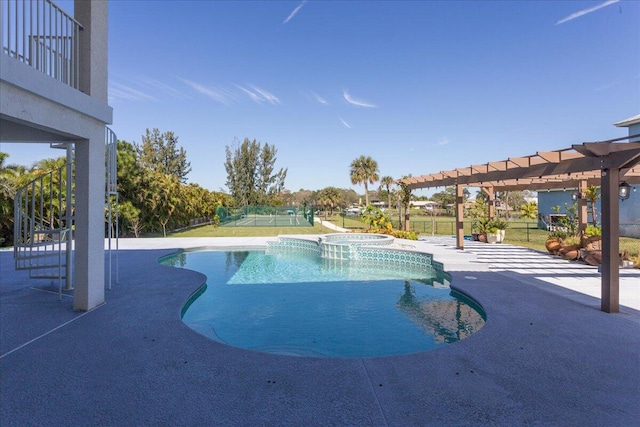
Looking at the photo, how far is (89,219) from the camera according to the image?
15.1ft

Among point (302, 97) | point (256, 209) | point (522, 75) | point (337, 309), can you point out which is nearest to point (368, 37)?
point (522, 75)

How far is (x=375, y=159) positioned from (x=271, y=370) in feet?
101

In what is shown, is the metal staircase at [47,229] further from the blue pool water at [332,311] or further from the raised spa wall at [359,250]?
the raised spa wall at [359,250]

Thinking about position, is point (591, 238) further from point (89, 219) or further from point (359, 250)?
point (89, 219)

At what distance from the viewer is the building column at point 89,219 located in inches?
181

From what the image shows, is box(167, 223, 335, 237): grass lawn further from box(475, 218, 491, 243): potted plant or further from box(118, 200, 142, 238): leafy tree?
box(475, 218, 491, 243): potted plant

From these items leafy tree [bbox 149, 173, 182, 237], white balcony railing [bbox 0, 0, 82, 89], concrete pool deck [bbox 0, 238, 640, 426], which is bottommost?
concrete pool deck [bbox 0, 238, 640, 426]

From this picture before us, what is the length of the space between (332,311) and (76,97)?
4992 mm

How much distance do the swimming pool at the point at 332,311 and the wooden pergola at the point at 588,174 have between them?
1993 mm

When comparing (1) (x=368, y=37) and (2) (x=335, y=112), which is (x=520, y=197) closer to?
(2) (x=335, y=112)

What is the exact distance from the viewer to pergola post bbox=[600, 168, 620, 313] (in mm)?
4875

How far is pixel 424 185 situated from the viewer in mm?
14875

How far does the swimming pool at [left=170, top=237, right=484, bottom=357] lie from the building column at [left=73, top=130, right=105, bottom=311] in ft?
4.82

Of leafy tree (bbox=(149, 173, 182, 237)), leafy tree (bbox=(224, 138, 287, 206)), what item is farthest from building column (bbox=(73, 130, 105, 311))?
leafy tree (bbox=(224, 138, 287, 206))
